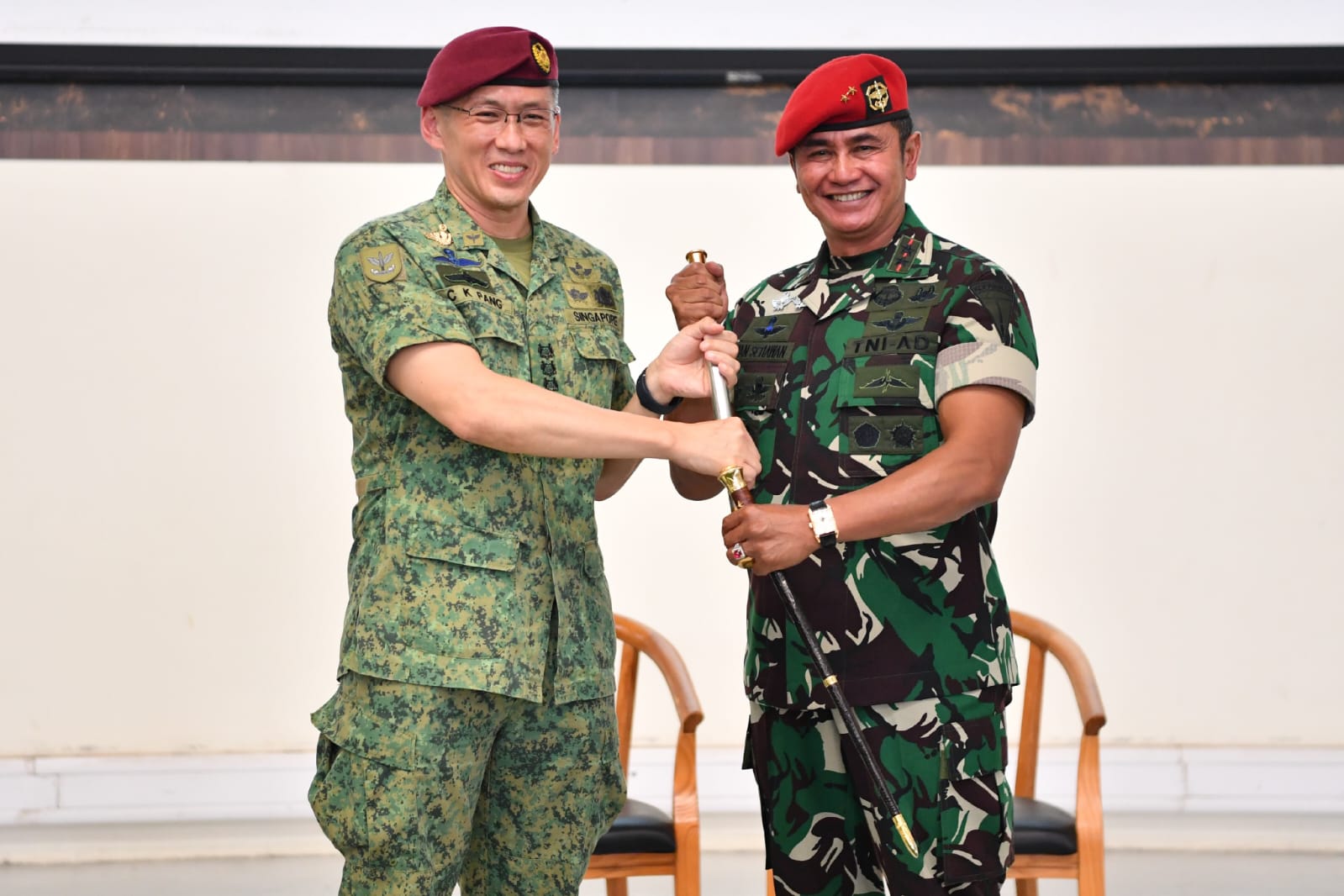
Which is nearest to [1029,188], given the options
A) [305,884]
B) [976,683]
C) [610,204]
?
[610,204]

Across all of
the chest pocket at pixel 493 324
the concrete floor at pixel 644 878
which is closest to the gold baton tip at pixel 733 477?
the chest pocket at pixel 493 324

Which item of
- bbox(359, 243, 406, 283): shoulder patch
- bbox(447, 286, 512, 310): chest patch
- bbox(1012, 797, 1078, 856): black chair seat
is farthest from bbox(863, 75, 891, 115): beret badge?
bbox(1012, 797, 1078, 856): black chair seat

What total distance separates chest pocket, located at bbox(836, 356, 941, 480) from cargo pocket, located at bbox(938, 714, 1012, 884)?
377 millimetres

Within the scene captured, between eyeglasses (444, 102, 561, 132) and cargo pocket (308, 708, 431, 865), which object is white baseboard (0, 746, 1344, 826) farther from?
eyeglasses (444, 102, 561, 132)

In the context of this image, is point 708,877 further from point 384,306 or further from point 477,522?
point 384,306

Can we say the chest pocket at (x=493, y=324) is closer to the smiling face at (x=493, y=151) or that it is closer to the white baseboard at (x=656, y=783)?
the smiling face at (x=493, y=151)

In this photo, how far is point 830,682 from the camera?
180 cm

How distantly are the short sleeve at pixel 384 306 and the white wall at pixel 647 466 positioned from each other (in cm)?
187

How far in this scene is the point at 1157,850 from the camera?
365 centimetres

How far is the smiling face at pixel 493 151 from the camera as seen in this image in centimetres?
184

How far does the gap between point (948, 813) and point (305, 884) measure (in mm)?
2134

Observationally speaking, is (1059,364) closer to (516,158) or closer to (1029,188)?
(1029,188)

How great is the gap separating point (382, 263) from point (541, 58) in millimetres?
367

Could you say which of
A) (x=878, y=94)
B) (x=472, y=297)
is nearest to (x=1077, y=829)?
(x=878, y=94)
